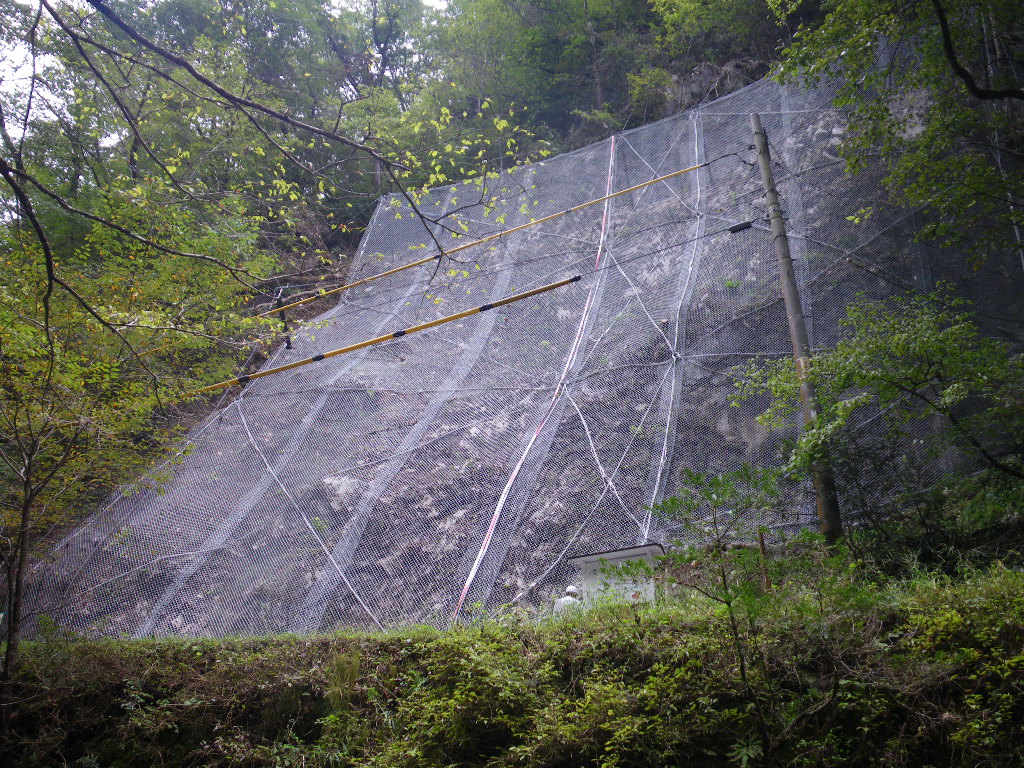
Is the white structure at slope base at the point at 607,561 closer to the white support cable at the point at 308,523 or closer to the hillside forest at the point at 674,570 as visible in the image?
the hillside forest at the point at 674,570

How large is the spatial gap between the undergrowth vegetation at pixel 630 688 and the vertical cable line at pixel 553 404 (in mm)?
947

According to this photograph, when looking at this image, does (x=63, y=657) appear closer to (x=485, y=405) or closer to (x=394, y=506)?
(x=394, y=506)

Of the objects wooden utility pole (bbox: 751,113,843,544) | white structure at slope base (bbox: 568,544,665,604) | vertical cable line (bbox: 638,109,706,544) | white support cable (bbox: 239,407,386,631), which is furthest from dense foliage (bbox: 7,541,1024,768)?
vertical cable line (bbox: 638,109,706,544)

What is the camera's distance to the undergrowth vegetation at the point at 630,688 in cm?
240

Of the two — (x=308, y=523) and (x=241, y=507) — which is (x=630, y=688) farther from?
(x=241, y=507)

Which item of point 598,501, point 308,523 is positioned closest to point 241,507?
point 308,523

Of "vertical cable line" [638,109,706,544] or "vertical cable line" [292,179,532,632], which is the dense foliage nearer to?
"vertical cable line" [292,179,532,632]

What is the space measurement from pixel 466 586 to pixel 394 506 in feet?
4.25

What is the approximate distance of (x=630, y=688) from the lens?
2.91 meters

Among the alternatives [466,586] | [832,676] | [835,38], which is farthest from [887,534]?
[835,38]

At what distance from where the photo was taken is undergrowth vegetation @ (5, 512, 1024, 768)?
7.88ft

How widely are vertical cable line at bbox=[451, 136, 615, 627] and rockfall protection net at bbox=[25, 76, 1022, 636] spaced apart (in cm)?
2

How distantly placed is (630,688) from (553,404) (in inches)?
151

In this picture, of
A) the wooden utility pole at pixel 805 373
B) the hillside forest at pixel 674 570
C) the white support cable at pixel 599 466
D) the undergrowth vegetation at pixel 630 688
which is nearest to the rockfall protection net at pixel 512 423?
the white support cable at pixel 599 466
